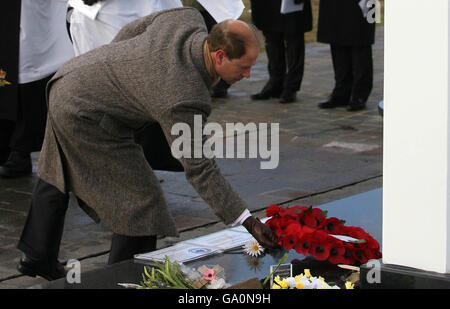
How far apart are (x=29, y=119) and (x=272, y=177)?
1.73 m

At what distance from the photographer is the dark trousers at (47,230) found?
3.70m

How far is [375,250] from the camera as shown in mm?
3264

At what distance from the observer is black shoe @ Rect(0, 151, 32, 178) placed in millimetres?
5996

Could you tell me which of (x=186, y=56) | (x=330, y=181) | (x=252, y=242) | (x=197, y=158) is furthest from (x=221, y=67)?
(x=330, y=181)

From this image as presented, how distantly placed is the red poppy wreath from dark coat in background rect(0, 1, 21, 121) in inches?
115

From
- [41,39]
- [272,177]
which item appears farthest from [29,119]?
[272,177]

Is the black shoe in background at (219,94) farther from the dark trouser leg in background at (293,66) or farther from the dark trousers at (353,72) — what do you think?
the dark trousers at (353,72)

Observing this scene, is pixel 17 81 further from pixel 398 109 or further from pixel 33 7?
pixel 398 109

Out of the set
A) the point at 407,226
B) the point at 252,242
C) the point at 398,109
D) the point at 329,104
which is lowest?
the point at 329,104

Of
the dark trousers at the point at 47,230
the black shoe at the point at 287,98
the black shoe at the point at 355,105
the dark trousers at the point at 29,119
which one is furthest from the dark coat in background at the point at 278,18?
the dark trousers at the point at 47,230

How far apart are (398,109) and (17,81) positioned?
3744mm

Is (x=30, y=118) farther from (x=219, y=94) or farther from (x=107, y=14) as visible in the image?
(x=219, y=94)

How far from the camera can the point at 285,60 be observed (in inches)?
360
